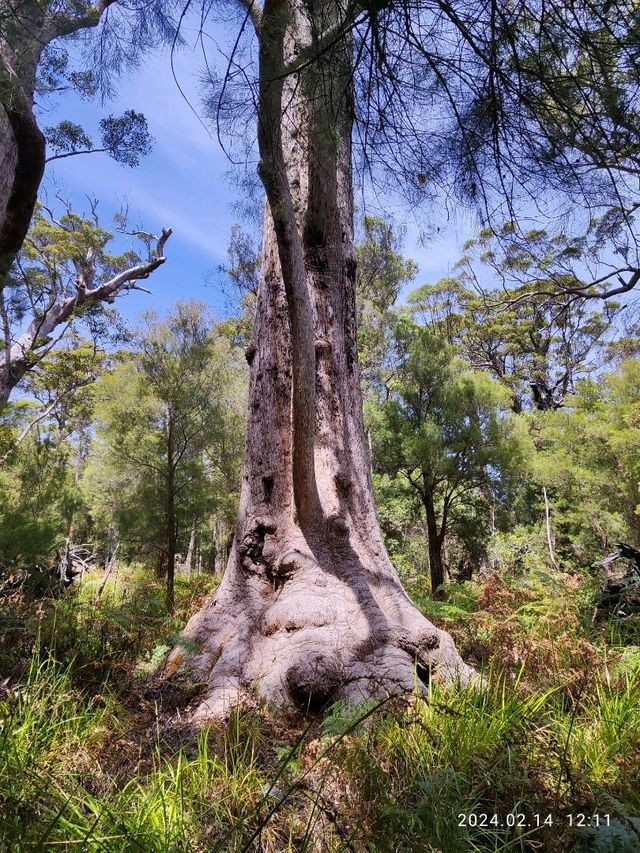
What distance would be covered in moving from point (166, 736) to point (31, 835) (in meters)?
0.98

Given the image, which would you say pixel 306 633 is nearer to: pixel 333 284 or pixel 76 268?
pixel 333 284

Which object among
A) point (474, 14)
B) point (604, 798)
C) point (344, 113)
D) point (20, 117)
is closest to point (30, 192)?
point (20, 117)

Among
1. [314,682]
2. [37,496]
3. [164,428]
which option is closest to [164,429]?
[164,428]

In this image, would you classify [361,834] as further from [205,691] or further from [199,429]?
[199,429]

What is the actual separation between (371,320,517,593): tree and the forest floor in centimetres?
529

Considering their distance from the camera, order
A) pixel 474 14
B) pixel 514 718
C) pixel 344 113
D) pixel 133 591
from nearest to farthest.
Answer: pixel 474 14 → pixel 514 718 → pixel 344 113 → pixel 133 591

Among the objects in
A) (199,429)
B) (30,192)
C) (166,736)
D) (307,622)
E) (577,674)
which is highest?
(30,192)

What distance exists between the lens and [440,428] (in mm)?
8117

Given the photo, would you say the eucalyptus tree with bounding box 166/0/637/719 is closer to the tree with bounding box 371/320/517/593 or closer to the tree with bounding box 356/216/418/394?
the tree with bounding box 371/320/517/593

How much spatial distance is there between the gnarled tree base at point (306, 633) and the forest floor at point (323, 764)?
0.22 m

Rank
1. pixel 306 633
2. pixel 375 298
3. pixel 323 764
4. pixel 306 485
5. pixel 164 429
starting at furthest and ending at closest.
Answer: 1. pixel 375 298
2. pixel 164 429
3. pixel 306 485
4. pixel 306 633
5. pixel 323 764

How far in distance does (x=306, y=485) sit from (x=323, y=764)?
1694 millimetres

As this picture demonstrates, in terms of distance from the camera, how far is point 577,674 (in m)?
2.24

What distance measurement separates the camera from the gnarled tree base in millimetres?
2482
